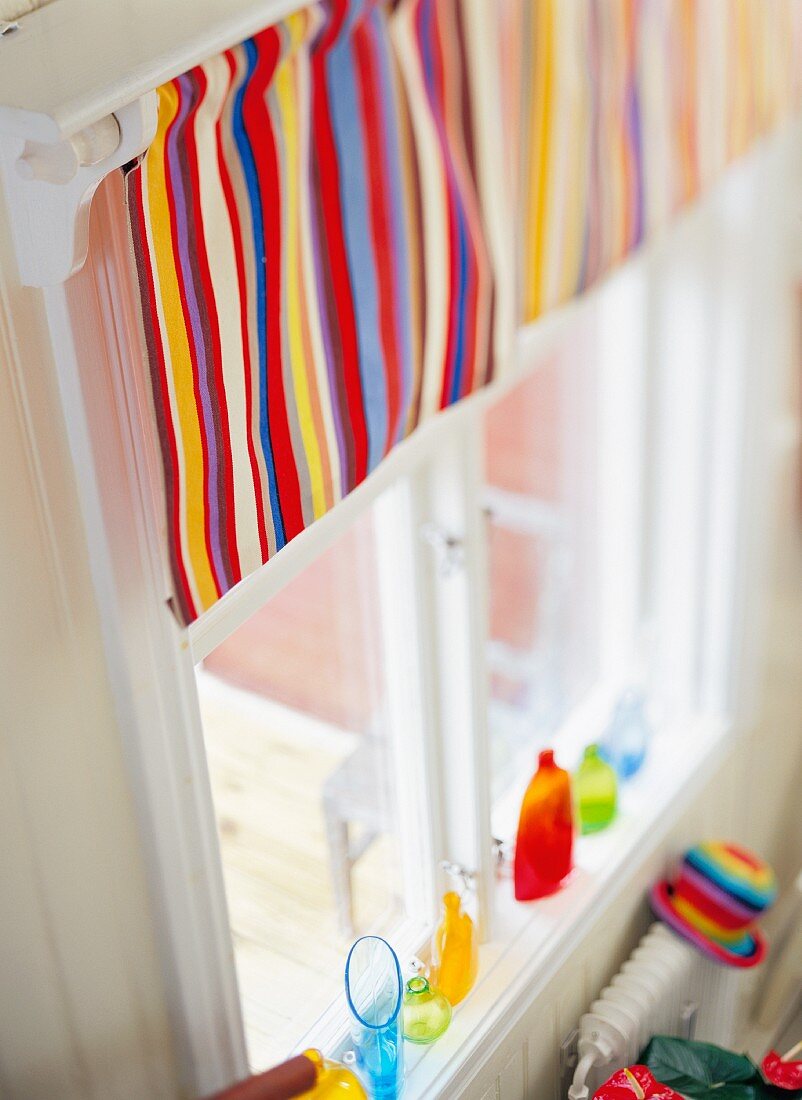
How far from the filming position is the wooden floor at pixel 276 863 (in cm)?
189

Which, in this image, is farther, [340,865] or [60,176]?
[340,865]

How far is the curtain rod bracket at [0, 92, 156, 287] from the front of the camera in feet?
3.43

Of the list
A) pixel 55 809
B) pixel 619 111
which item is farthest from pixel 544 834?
pixel 619 111

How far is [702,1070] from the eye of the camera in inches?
80.1

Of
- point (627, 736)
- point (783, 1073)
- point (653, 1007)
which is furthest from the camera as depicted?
point (627, 736)

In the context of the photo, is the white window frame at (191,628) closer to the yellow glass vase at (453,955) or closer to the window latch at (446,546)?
the window latch at (446,546)

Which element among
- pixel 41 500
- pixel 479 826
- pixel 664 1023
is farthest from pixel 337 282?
pixel 664 1023

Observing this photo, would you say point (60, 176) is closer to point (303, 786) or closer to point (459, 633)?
point (459, 633)

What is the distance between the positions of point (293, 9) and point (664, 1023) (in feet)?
6.07

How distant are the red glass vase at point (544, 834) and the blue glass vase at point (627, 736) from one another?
0.36 meters

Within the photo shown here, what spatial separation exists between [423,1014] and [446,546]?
680 millimetres

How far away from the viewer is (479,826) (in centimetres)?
204

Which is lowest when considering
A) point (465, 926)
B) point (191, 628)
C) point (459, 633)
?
point (465, 926)

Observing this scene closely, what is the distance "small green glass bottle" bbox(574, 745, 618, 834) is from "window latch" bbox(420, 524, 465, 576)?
580 millimetres
